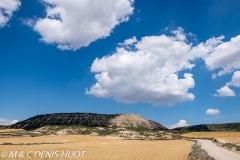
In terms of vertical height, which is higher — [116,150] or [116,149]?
[116,149]

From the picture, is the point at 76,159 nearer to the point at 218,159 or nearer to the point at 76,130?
the point at 218,159

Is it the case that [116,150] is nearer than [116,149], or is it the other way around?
[116,150]

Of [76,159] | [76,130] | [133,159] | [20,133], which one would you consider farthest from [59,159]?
[76,130]

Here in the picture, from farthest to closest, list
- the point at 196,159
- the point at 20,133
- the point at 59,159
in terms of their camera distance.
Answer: the point at 20,133
the point at 59,159
the point at 196,159

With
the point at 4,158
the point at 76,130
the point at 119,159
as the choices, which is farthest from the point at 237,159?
the point at 76,130

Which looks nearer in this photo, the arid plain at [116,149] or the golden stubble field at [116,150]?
the golden stubble field at [116,150]

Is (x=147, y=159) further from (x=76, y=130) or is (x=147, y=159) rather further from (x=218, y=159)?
(x=76, y=130)

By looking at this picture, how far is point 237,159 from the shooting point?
34344 mm

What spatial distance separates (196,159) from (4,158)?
89.9 feet

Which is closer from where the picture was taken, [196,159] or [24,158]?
[196,159]

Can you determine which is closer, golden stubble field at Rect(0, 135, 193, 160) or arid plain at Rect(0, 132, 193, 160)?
golden stubble field at Rect(0, 135, 193, 160)

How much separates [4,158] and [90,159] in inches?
492

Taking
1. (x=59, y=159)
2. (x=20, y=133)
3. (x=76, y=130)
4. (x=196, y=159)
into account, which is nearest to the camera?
(x=196, y=159)

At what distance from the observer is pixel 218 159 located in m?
34.6
